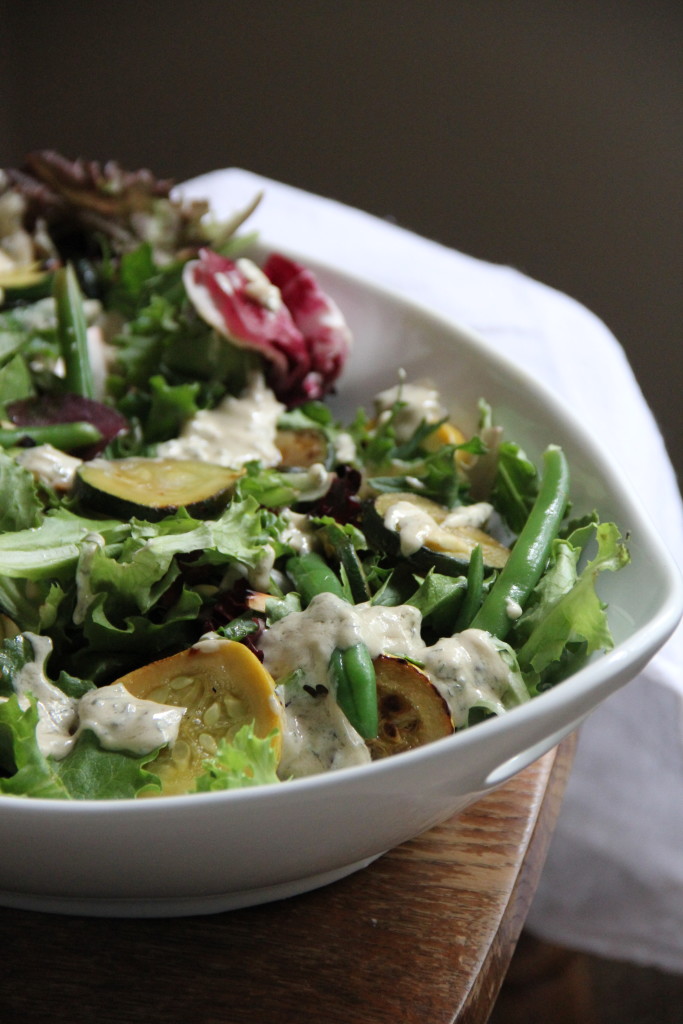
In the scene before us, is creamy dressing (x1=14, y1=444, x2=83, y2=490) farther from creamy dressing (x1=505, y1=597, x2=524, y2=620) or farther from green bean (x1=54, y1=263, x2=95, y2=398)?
creamy dressing (x1=505, y1=597, x2=524, y2=620)

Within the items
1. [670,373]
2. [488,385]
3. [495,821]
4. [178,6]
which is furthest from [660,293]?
[495,821]

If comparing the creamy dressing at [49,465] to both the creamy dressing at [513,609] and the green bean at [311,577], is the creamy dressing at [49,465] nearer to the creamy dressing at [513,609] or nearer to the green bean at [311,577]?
the green bean at [311,577]

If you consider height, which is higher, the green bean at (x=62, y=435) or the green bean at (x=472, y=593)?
the green bean at (x=472, y=593)

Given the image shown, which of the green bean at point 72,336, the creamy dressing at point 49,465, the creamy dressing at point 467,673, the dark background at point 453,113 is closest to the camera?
the creamy dressing at point 467,673

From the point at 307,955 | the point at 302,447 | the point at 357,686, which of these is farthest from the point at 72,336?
the point at 307,955

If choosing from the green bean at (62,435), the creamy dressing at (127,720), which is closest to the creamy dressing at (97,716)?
the creamy dressing at (127,720)

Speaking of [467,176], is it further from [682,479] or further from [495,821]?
[495,821]
